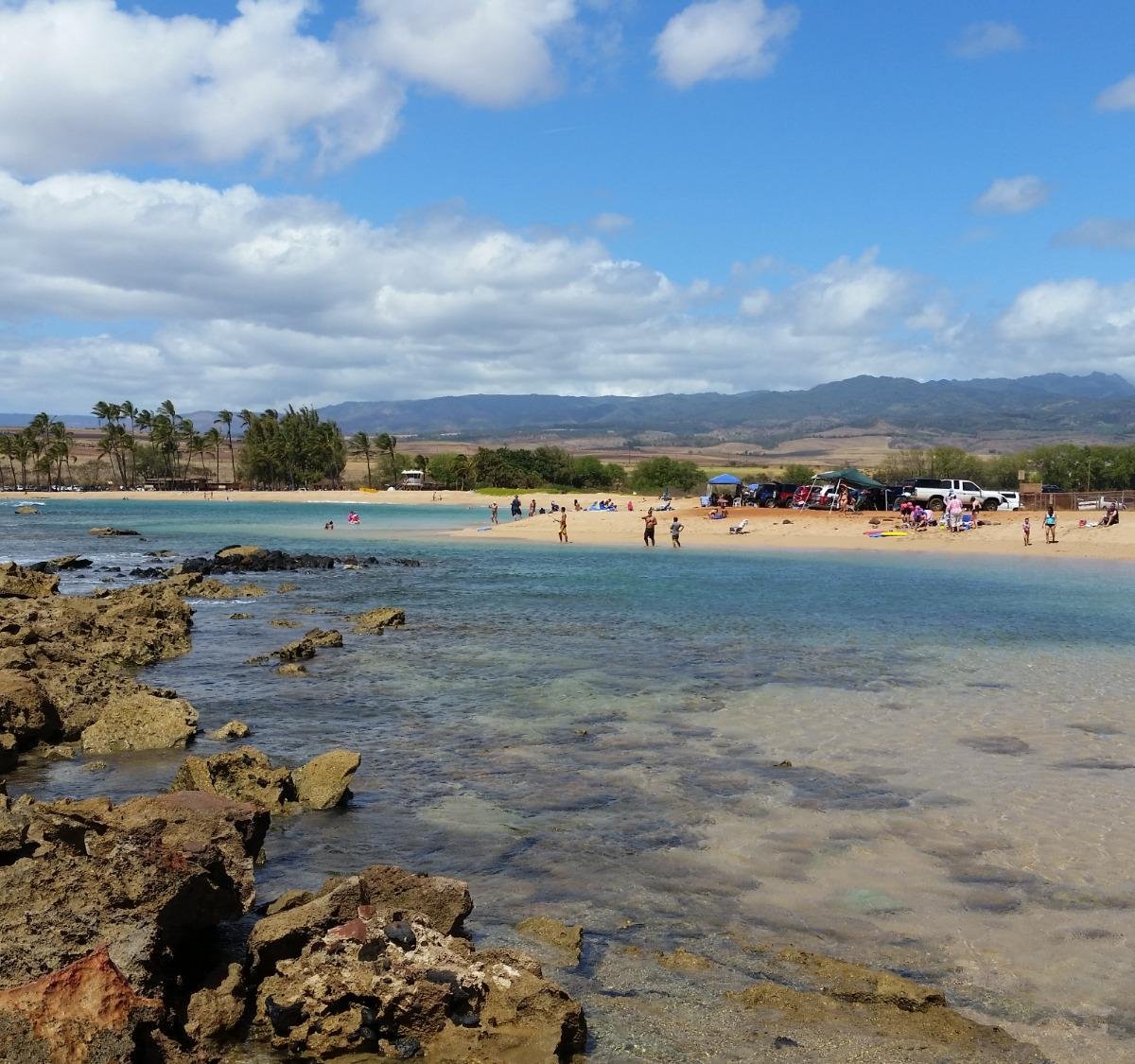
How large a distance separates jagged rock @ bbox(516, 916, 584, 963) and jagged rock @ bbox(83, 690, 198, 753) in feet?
22.4

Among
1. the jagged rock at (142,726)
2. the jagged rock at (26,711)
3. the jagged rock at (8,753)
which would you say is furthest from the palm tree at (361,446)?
the jagged rock at (8,753)

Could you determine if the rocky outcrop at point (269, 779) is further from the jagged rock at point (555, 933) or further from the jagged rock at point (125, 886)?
the jagged rock at point (555, 933)

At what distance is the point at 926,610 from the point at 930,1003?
73.1 ft

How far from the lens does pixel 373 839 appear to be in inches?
386

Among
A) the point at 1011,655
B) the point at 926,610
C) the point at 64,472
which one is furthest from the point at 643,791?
the point at 64,472

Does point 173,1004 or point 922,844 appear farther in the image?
point 922,844

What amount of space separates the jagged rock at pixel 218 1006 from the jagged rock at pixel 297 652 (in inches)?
539

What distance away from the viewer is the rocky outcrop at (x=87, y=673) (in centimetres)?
1284

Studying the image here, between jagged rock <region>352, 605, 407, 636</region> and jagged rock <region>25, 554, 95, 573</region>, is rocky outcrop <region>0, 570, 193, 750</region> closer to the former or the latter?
jagged rock <region>352, 605, 407, 636</region>

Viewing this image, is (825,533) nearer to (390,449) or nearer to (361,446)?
(390,449)

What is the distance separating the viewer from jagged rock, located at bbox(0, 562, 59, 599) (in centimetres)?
2633

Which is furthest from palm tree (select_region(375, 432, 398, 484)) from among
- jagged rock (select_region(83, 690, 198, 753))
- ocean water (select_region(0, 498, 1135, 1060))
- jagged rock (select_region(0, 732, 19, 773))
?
jagged rock (select_region(0, 732, 19, 773))

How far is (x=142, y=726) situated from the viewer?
1316 cm

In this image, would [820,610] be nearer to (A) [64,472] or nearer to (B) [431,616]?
(B) [431,616]
